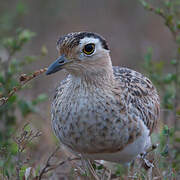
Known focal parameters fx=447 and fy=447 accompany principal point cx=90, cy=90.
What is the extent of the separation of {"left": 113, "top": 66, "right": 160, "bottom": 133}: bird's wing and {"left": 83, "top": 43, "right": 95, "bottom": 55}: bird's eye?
524mm

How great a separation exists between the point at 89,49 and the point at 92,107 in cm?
56

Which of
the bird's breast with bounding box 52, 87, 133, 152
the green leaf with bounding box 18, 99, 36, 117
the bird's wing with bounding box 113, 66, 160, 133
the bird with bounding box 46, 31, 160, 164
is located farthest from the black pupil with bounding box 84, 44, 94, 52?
the green leaf with bounding box 18, 99, 36, 117

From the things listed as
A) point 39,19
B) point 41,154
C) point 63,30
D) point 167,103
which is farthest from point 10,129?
point 63,30

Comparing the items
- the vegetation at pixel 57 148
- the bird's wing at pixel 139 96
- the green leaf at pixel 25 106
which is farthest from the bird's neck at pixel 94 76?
the green leaf at pixel 25 106

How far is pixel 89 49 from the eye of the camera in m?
4.26

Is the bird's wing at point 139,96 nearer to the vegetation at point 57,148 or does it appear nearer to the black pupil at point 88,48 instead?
the vegetation at point 57,148

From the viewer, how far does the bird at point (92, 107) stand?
423 cm

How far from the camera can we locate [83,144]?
434 centimetres

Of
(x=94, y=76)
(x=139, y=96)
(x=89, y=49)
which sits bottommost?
(x=139, y=96)

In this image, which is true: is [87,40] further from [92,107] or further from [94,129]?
[94,129]

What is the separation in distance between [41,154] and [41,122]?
1097 millimetres

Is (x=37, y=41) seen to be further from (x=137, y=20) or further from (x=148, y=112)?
(x=148, y=112)

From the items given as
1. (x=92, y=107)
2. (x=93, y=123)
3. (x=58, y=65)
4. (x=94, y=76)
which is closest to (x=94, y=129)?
(x=93, y=123)

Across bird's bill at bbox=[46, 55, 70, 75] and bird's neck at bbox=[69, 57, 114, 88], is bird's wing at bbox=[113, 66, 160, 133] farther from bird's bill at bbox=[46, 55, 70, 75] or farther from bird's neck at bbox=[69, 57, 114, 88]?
bird's bill at bbox=[46, 55, 70, 75]
